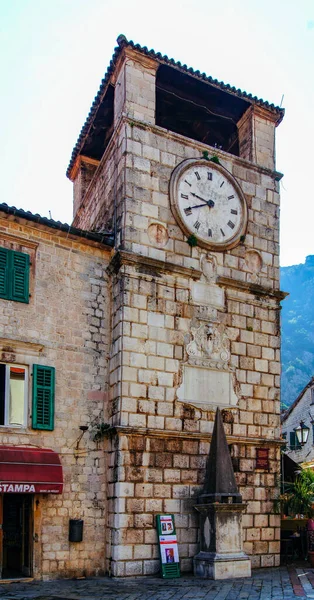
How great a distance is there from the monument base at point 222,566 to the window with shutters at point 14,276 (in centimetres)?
658

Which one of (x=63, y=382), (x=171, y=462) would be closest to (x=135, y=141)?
(x=63, y=382)

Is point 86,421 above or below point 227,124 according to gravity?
below

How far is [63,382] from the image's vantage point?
14055 mm

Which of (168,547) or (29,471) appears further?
(168,547)

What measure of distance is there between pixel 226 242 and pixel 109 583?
8378mm

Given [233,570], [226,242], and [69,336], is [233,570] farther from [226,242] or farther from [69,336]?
[226,242]

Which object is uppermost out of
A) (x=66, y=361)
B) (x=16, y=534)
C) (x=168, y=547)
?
(x=66, y=361)

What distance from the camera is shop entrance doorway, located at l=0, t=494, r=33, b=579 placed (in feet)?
43.0

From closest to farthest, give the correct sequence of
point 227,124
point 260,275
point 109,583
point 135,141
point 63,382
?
point 109,583, point 63,382, point 135,141, point 260,275, point 227,124

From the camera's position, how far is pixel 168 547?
13.7 meters

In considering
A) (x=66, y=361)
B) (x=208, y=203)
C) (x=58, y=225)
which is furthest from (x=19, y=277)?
(x=208, y=203)

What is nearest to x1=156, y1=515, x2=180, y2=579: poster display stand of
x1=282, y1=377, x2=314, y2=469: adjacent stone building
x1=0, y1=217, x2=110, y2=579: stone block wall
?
x1=0, y1=217, x2=110, y2=579: stone block wall

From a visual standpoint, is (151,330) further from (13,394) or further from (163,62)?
(163,62)

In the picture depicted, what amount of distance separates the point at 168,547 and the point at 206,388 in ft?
11.9
